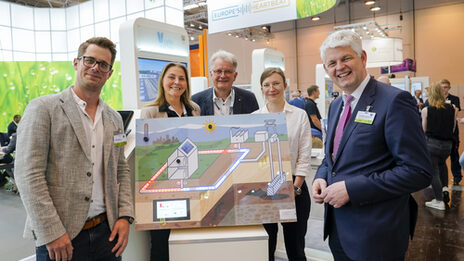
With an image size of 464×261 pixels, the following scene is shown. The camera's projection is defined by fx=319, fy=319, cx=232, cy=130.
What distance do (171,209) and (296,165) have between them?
0.99 meters

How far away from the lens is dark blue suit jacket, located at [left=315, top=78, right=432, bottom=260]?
1.29 meters

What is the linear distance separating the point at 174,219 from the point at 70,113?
0.69 metres

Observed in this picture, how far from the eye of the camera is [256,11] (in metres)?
6.60

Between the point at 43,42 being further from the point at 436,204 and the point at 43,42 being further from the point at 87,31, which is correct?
the point at 436,204

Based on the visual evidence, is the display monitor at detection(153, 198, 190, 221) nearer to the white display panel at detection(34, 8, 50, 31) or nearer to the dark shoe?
the dark shoe

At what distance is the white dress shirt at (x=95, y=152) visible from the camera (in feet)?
4.86

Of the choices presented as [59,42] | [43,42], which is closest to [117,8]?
[59,42]

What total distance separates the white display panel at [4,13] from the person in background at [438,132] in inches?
553

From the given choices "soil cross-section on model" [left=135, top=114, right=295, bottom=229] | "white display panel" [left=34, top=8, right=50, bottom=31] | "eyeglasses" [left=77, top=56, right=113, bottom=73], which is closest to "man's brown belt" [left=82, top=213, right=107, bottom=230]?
"soil cross-section on model" [left=135, top=114, right=295, bottom=229]

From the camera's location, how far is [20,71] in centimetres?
1009

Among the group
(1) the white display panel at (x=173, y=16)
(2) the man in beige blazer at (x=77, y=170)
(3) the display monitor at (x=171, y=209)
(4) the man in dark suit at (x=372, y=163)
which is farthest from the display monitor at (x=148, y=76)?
(1) the white display panel at (x=173, y=16)

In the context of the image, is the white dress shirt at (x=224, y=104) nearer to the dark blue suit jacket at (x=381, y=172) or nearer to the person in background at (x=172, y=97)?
the person in background at (x=172, y=97)

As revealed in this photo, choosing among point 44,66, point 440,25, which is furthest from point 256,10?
point 440,25

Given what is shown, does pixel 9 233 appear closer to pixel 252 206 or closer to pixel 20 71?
pixel 252 206
